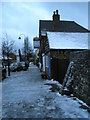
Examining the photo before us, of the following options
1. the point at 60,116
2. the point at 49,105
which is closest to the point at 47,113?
the point at 60,116

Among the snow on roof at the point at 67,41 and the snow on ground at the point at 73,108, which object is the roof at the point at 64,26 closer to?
the snow on roof at the point at 67,41

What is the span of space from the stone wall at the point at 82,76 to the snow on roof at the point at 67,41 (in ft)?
23.2

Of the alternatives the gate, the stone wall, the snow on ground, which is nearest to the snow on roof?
the gate

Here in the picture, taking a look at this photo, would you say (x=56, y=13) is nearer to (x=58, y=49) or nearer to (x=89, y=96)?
(x=58, y=49)

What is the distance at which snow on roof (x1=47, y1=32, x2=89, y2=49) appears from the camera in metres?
15.4

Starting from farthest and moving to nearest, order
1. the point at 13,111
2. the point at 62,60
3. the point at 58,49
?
the point at 58,49 → the point at 62,60 → the point at 13,111

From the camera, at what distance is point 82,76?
280 inches

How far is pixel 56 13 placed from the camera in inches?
937

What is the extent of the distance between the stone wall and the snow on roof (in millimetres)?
7059

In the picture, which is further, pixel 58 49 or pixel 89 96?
pixel 58 49

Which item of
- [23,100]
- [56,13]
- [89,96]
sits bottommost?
[23,100]

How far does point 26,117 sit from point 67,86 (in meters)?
3.79

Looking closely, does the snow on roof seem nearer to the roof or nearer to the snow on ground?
the snow on ground

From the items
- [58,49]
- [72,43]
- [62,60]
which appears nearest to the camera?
[62,60]
